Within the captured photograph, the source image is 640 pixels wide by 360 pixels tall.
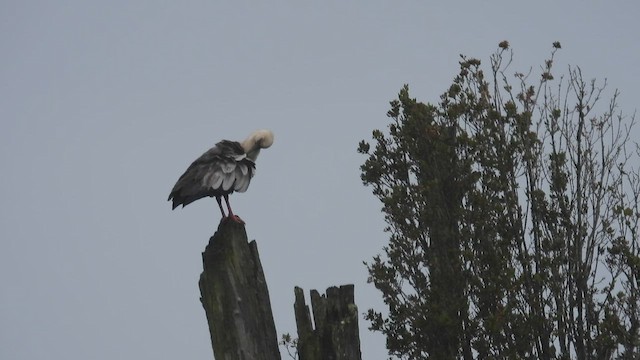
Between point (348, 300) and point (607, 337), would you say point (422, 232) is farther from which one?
point (348, 300)

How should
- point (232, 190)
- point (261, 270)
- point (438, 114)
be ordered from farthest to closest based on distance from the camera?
point (438, 114) < point (232, 190) < point (261, 270)

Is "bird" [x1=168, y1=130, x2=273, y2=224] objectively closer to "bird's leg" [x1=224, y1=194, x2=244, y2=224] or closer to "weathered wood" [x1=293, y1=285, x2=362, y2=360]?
"bird's leg" [x1=224, y1=194, x2=244, y2=224]

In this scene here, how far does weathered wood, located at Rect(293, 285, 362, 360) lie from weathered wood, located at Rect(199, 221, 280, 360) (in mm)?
383

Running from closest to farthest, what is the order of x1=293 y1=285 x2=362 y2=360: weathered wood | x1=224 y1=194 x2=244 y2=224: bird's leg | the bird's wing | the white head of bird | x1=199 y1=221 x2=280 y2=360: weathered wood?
1. x1=199 y1=221 x2=280 y2=360: weathered wood
2. x1=293 y1=285 x2=362 y2=360: weathered wood
3. x1=224 y1=194 x2=244 y2=224: bird's leg
4. the bird's wing
5. the white head of bird

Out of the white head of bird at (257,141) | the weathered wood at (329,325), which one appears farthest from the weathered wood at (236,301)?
the white head of bird at (257,141)

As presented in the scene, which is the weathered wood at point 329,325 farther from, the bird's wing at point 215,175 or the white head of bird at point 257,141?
the white head of bird at point 257,141

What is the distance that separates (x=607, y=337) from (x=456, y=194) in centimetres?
345

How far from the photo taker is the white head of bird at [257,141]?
13.3 m

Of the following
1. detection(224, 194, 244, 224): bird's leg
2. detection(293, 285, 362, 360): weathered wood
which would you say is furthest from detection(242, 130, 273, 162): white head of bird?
detection(293, 285, 362, 360): weathered wood

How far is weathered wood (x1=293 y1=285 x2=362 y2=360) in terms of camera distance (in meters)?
11.6

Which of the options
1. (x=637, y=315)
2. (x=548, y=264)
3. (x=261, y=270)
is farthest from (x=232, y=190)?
(x=637, y=315)

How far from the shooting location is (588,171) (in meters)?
18.1

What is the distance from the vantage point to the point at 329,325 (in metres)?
11.6

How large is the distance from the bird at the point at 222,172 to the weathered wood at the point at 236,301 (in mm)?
422
